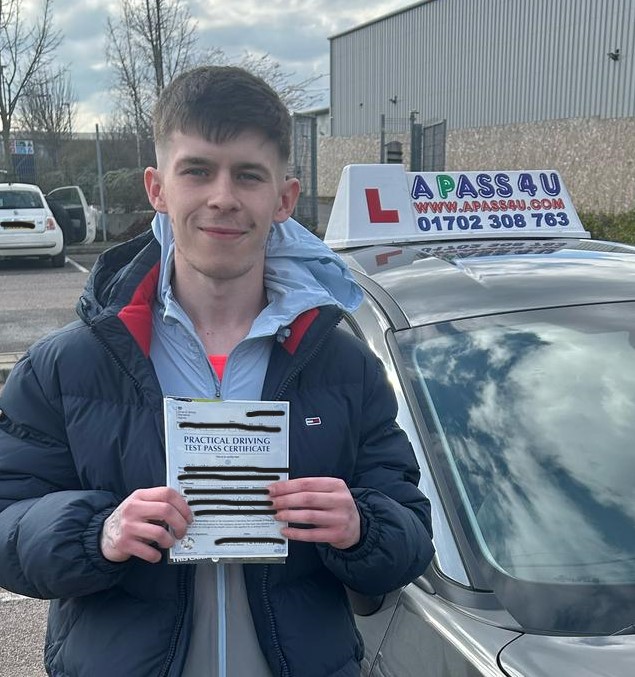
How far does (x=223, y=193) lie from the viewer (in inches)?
49.8

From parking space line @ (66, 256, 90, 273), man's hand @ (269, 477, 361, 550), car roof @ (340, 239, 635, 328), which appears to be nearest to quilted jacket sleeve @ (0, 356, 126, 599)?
man's hand @ (269, 477, 361, 550)

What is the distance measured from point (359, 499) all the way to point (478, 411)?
66 cm

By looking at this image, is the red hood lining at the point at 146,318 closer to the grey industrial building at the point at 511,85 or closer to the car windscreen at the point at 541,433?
the car windscreen at the point at 541,433

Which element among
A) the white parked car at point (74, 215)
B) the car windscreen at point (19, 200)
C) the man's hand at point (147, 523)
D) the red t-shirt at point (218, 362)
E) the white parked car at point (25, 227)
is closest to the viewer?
the man's hand at point (147, 523)

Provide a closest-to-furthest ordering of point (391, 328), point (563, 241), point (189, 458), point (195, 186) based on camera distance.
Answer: point (189, 458)
point (195, 186)
point (391, 328)
point (563, 241)

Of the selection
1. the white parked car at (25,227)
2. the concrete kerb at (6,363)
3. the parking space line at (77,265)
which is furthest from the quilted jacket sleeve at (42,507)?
the white parked car at (25,227)

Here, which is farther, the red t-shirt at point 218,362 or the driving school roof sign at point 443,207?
the driving school roof sign at point 443,207

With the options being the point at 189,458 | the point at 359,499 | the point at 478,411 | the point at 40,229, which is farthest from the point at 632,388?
the point at 40,229

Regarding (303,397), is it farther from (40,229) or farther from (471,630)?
(40,229)

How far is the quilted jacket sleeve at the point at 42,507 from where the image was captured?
1164 mm

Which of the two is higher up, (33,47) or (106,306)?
(33,47)

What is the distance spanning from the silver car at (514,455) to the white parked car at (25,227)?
40.3 ft

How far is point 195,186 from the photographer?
50.8 inches

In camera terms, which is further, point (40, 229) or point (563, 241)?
point (40, 229)
